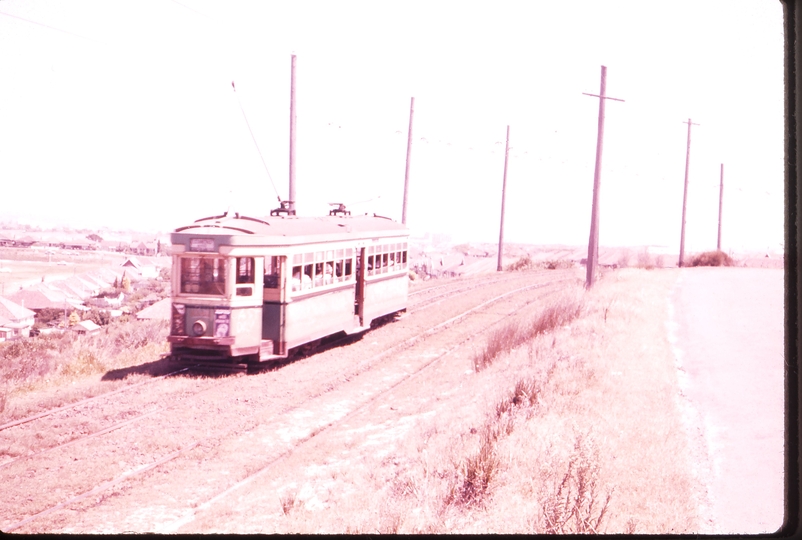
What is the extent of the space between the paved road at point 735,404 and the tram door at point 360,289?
780cm

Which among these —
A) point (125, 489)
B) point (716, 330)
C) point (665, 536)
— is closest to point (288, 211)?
point (125, 489)

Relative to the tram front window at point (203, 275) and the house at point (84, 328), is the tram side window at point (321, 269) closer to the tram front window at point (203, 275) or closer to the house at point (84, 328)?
the tram front window at point (203, 275)

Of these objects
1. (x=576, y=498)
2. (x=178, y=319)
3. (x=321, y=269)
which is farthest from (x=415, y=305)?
(x=576, y=498)

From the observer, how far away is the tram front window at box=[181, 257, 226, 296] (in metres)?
11.8

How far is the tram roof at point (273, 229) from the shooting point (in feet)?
39.0

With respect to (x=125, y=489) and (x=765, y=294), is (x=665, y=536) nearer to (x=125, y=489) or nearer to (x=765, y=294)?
(x=125, y=489)

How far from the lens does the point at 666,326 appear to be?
1417 centimetres

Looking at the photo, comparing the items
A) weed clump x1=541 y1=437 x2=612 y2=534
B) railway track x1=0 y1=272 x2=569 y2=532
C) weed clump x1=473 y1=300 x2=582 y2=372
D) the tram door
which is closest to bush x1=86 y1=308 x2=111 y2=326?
the tram door

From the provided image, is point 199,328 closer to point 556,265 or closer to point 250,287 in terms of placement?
point 250,287

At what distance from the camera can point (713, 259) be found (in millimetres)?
33844

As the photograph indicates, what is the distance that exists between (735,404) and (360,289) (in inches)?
397

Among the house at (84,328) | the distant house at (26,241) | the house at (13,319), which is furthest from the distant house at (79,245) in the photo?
the house at (13,319)

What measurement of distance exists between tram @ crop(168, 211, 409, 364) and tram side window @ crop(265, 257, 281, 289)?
0.8 inches

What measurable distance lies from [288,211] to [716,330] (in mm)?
10226
